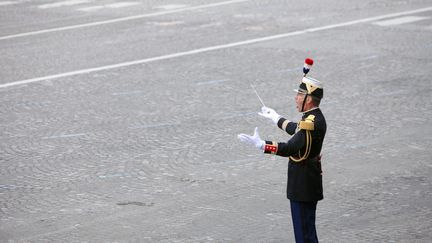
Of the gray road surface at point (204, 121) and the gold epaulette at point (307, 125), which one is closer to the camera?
the gold epaulette at point (307, 125)

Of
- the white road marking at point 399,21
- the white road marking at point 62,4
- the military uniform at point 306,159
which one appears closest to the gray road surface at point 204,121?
the white road marking at point 399,21

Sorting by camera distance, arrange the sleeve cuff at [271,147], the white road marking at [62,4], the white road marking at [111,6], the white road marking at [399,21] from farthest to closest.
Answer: the white road marking at [62,4] < the white road marking at [111,6] < the white road marking at [399,21] < the sleeve cuff at [271,147]

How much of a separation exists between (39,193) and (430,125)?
6055 millimetres

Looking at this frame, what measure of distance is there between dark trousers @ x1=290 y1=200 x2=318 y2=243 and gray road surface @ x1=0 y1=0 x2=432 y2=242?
121 cm

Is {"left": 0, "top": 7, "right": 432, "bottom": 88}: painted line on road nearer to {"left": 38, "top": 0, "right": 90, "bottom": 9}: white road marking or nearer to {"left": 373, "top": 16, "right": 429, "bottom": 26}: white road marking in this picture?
{"left": 373, "top": 16, "right": 429, "bottom": 26}: white road marking

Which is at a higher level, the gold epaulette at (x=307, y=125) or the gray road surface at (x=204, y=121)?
the gold epaulette at (x=307, y=125)

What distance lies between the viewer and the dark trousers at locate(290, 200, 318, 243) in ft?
26.7

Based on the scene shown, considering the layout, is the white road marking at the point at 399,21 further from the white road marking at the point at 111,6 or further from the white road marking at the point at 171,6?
the white road marking at the point at 111,6

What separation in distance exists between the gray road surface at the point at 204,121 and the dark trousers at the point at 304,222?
47.5 inches

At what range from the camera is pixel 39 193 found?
1105 centimetres

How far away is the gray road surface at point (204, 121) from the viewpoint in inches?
395

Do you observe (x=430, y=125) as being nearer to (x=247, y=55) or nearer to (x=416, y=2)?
(x=247, y=55)

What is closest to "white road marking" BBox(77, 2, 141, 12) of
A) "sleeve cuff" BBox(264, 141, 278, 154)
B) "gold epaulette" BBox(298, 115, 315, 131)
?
"gold epaulette" BBox(298, 115, 315, 131)

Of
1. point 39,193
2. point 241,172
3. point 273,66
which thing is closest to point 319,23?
point 273,66
